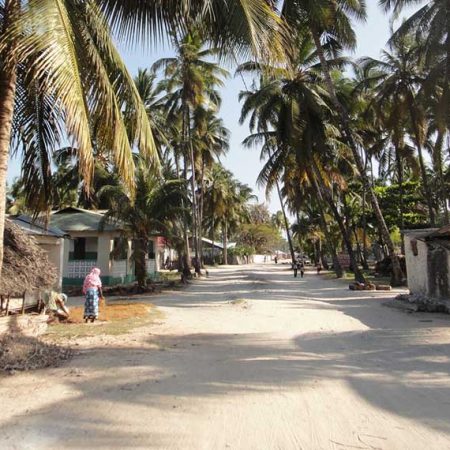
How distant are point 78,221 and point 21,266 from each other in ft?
50.4

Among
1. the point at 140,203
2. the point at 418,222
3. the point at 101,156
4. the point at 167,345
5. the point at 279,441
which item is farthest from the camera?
the point at 418,222

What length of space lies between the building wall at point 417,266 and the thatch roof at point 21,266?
10834 mm

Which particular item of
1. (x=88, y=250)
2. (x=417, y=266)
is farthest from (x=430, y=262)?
(x=88, y=250)

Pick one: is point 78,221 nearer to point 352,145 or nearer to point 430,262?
point 352,145

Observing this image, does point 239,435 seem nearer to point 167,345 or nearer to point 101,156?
point 167,345

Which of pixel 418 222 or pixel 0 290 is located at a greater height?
pixel 418 222

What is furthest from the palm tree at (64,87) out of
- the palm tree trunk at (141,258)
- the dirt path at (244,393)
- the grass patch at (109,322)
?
the palm tree trunk at (141,258)

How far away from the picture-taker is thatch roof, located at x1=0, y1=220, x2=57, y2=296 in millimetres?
8594

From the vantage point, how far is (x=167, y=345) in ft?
26.7

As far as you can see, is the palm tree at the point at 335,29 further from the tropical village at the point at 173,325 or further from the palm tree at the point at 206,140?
the palm tree at the point at 206,140

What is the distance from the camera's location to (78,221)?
938 inches

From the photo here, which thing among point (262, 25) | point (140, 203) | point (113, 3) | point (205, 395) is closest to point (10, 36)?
point (113, 3)

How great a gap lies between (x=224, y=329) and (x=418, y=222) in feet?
89.2

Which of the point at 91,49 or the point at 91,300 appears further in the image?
the point at 91,300
